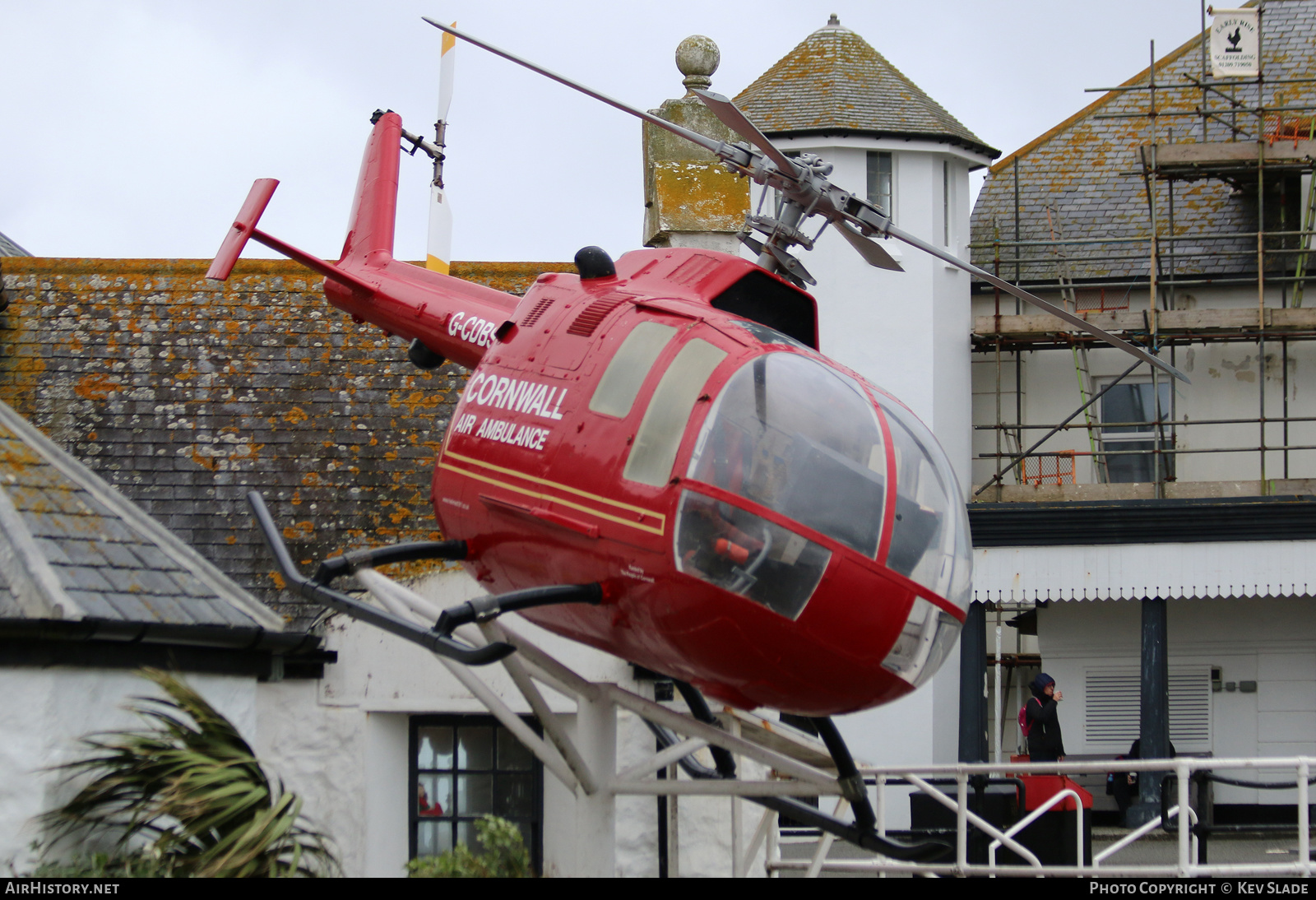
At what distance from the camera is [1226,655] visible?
22688 mm

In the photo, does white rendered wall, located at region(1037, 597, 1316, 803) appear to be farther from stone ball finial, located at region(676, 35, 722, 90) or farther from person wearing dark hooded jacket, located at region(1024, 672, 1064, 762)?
stone ball finial, located at region(676, 35, 722, 90)

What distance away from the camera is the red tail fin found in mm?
11211

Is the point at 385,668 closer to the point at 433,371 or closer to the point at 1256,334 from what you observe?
the point at 433,371

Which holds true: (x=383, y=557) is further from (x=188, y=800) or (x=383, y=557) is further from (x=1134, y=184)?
(x=1134, y=184)

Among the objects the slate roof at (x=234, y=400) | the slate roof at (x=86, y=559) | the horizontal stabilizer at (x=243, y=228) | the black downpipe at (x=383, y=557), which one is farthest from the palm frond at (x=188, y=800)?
the horizontal stabilizer at (x=243, y=228)

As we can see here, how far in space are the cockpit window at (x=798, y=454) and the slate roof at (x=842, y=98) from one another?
16.4 metres

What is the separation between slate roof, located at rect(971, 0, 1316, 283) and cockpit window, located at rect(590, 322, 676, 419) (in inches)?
665

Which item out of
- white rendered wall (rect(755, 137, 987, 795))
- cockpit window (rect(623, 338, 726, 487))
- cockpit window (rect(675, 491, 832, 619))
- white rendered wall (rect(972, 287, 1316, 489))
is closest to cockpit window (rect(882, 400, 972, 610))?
cockpit window (rect(675, 491, 832, 619))

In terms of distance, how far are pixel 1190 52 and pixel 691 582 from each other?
75.3 feet

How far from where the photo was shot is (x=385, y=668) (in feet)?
36.1

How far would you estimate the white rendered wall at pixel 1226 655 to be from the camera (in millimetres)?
22359

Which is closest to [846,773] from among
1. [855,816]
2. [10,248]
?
[855,816]

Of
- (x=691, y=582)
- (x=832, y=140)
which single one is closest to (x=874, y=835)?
(x=691, y=582)

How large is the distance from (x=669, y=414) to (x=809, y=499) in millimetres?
860
